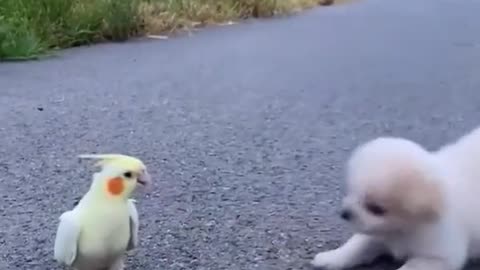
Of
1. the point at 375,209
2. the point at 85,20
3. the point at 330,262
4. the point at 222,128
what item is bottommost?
the point at 85,20

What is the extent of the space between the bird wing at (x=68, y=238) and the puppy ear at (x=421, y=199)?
373mm

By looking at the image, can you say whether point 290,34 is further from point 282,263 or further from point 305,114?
point 282,263

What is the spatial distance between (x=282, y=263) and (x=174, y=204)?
0.31 m

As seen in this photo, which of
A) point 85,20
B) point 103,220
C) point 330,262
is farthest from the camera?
point 85,20

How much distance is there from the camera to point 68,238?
1155mm

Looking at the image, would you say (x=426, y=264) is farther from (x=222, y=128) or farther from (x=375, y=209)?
(x=222, y=128)

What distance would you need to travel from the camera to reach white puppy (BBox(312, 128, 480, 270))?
117 centimetres

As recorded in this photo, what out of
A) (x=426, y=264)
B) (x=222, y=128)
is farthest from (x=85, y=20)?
(x=426, y=264)

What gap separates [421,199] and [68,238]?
1.32 ft

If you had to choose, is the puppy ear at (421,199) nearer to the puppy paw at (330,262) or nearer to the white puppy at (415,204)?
the white puppy at (415,204)

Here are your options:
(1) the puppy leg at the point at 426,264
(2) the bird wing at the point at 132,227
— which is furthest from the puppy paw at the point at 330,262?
(2) the bird wing at the point at 132,227

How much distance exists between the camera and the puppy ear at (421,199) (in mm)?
1152

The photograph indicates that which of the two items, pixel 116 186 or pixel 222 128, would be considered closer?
pixel 116 186

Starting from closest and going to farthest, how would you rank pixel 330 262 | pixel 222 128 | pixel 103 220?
pixel 103 220
pixel 330 262
pixel 222 128
